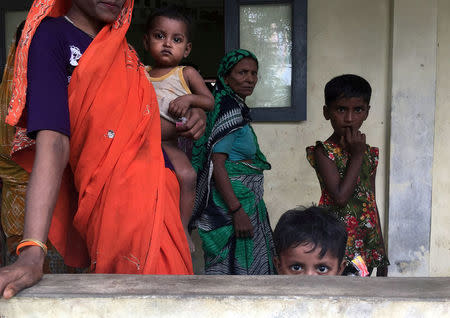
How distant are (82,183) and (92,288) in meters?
0.47

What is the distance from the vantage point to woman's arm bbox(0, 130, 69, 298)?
103 cm

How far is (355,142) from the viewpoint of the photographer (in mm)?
2318

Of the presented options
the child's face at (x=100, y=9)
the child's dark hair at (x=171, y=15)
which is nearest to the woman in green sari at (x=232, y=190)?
the child's dark hair at (x=171, y=15)

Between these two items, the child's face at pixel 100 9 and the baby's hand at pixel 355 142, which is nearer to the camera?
the child's face at pixel 100 9

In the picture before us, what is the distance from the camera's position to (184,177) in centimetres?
209

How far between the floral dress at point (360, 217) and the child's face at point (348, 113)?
0.35ft

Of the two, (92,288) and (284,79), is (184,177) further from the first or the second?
(284,79)

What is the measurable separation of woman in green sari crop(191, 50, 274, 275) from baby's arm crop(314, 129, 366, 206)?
0.51m

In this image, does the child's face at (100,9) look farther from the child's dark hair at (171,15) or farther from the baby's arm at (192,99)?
the child's dark hair at (171,15)

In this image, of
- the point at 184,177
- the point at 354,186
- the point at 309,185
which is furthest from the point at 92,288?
the point at 309,185

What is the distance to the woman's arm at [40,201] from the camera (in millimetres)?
1027

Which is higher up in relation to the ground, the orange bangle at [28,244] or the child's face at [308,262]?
the orange bangle at [28,244]

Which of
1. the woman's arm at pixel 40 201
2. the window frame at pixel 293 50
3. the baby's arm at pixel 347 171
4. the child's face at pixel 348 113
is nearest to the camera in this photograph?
the woman's arm at pixel 40 201

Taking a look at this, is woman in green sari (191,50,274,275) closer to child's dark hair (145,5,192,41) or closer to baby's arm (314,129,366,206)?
baby's arm (314,129,366,206)
